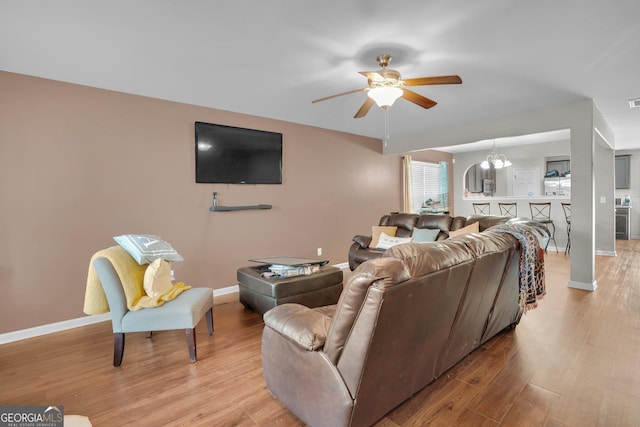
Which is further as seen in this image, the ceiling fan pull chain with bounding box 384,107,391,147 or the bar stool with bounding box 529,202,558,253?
the bar stool with bounding box 529,202,558,253

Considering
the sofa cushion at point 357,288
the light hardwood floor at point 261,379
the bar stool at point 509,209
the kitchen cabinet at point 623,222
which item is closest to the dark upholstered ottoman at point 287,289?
the light hardwood floor at point 261,379

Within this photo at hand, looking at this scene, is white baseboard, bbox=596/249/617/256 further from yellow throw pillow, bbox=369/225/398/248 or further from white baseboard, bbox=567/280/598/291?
yellow throw pillow, bbox=369/225/398/248

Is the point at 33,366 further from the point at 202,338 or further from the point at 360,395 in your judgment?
the point at 360,395

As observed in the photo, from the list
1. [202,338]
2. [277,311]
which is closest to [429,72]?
[277,311]

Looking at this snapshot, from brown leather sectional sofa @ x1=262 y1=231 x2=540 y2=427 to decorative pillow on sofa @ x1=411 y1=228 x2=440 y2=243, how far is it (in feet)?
7.81

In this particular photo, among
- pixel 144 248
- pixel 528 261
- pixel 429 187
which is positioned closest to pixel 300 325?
pixel 144 248

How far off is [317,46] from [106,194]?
269 centimetres

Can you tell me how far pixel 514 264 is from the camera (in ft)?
8.04

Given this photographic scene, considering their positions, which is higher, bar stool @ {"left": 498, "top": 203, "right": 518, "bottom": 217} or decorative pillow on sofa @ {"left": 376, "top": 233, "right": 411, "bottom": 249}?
bar stool @ {"left": 498, "top": 203, "right": 518, "bottom": 217}

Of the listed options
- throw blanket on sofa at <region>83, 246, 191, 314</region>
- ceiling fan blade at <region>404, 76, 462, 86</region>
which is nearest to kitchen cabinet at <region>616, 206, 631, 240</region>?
ceiling fan blade at <region>404, 76, 462, 86</region>

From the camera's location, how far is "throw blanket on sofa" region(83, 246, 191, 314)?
95.3 inches

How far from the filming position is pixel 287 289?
3.09 metres

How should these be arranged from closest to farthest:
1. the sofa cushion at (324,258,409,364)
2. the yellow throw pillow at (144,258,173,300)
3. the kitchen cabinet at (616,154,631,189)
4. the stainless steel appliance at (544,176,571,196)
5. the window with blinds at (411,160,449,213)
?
the sofa cushion at (324,258,409,364), the yellow throw pillow at (144,258,173,300), the window with blinds at (411,160,449,213), the stainless steel appliance at (544,176,571,196), the kitchen cabinet at (616,154,631,189)

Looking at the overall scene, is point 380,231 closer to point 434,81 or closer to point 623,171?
point 434,81
